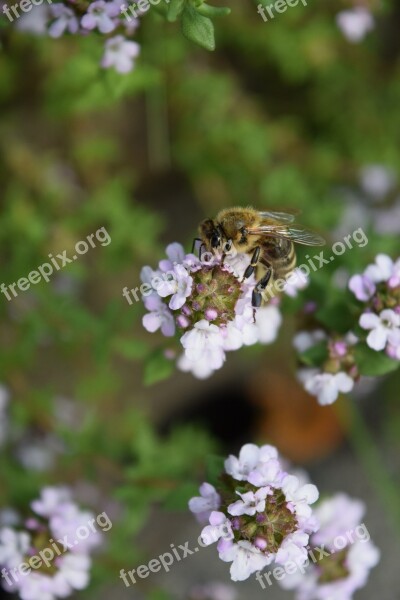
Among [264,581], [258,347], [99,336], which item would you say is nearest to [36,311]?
[99,336]

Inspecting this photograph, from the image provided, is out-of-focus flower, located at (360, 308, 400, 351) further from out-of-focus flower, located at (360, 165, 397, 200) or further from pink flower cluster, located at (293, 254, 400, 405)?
out-of-focus flower, located at (360, 165, 397, 200)

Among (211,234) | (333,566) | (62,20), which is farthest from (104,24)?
(333,566)

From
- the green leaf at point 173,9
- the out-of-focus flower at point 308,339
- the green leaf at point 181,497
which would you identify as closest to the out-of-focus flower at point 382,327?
the out-of-focus flower at point 308,339

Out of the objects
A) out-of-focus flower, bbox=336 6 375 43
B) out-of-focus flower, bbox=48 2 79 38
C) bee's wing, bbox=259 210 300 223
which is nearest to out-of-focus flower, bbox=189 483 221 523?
bee's wing, bbox=259 210 300 223

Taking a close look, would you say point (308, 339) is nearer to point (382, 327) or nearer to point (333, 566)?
Answer: point (382, 327)

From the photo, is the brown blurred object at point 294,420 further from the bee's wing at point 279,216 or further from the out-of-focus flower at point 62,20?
the out-of-focus flower at point 62,20

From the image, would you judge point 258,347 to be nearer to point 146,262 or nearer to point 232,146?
point 146,262
